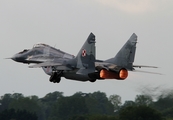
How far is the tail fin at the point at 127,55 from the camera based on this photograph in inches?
2302

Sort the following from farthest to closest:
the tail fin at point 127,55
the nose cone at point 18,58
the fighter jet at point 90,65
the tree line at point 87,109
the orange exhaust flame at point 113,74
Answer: the tree line at point 87,109
the nose cone at point 18,58
the tail fin at point 127,55
the fighter jet at point 90,65
the orange exhaust flame at point 113,74

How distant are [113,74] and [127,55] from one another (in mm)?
1800

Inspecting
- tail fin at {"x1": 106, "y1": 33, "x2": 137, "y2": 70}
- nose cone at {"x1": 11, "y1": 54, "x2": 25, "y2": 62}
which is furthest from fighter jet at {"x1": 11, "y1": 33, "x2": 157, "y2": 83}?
nose cone at {"x1": 11, "y1": 54, "x2": 25, "y2": 62}

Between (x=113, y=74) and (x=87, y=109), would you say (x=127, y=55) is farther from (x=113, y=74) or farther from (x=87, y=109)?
(x=87, y=109)

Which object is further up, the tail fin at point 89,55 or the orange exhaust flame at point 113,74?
the tail fin at point 89,55

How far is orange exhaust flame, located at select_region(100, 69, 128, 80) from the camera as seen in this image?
57219mm

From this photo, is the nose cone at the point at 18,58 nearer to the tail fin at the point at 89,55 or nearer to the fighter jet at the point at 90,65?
the fighter jet at the point at 90,65

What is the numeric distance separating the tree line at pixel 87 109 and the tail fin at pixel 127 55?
22046 mm

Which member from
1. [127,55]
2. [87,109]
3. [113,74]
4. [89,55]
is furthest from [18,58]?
[87,109]

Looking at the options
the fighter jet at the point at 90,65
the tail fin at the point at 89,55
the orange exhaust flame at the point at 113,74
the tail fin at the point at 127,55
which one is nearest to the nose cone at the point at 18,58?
the fighter jet at the point at 90,65

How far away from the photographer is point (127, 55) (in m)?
58.6

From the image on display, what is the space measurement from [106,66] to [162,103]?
20191mm

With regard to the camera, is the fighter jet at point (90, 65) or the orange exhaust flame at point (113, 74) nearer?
the orange exhaust flame at point (113, 74)

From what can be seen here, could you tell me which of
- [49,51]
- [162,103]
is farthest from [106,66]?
[162,103]
